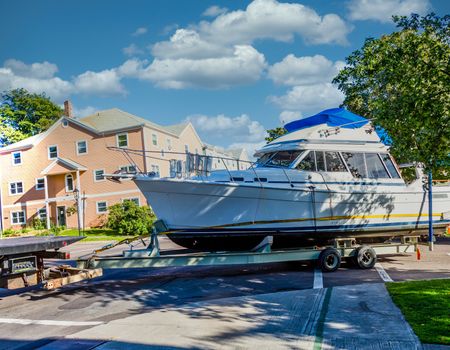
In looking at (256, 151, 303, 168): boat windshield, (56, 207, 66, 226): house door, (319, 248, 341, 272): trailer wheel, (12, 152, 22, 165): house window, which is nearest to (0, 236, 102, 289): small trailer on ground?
(319, 248, 341, 272): trailer wheel

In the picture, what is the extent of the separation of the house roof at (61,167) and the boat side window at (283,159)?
1057 inches

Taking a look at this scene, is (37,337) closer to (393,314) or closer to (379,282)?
(393,314)

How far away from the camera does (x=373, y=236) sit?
12.0 meters

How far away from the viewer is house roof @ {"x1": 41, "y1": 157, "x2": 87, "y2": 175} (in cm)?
3571

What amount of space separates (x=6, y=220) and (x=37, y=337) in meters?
37.4

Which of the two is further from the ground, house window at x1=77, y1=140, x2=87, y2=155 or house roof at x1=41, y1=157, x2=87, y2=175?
house window at x1=77, y1=140, x2=87, y2=155

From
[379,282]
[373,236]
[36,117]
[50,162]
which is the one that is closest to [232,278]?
[379,282]

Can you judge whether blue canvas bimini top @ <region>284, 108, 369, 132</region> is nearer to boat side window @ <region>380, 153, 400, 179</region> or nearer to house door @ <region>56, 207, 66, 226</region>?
boat side window @ <region>380, 153, 400, 179</region>

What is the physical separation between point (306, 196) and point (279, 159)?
1.50 metres

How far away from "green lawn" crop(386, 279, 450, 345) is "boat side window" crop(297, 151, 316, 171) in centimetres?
365

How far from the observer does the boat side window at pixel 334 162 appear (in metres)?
11.5

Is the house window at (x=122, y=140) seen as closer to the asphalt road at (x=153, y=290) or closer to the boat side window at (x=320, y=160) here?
the asphalt road at (x=153, y=290)

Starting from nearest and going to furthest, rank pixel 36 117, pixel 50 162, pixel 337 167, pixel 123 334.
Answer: pixel 123 334
pixel 337 167
pixel 50 162
pixel 36 117

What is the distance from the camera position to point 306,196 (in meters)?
10.8
